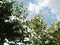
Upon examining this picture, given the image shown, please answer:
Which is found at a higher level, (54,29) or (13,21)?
(13,21)

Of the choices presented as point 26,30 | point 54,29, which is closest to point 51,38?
point 54,29

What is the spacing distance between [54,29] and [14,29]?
18962 millimetres

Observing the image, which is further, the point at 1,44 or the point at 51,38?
the point at 51,38

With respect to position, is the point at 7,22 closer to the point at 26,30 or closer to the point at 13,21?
the point at 13,21

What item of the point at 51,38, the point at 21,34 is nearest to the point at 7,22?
the point at 21,34

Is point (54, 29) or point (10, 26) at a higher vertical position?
point (10, 26)

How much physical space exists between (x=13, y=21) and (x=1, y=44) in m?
1.40

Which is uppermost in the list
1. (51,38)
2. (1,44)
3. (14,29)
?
(14,29)

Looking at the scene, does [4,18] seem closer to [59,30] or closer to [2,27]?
[2,27]

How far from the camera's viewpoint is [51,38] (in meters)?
29.0

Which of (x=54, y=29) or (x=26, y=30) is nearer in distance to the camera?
(x=26, y=30)

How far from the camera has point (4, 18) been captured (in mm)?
11984

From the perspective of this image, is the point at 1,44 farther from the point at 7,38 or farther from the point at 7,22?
the point at 7,22

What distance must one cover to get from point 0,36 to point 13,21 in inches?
41.5
